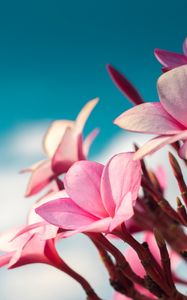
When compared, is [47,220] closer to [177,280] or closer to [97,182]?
[97,182]

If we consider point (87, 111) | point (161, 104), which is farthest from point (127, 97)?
point (161, 104)

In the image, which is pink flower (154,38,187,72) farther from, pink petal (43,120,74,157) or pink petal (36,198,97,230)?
pink petal (43,120,74,157)

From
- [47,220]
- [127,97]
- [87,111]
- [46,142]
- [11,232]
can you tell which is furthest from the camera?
[46,142]

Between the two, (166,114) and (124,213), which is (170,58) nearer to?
(166,114)

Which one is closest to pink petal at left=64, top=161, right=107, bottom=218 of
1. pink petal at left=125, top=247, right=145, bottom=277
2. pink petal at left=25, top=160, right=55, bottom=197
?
pink petal at left=125, top=247, right=145, bottom=277

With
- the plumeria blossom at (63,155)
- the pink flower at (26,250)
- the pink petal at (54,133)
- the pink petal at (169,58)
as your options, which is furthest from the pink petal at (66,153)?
the pink petal at (169,58)

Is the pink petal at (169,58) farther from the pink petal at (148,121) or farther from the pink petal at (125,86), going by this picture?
the pink petal at (125,86)

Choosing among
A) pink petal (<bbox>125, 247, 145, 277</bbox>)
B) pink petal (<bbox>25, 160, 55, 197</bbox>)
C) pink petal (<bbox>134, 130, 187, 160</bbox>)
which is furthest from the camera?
pink petal (<bbox>25, 160, 55, 197</bbox>)
